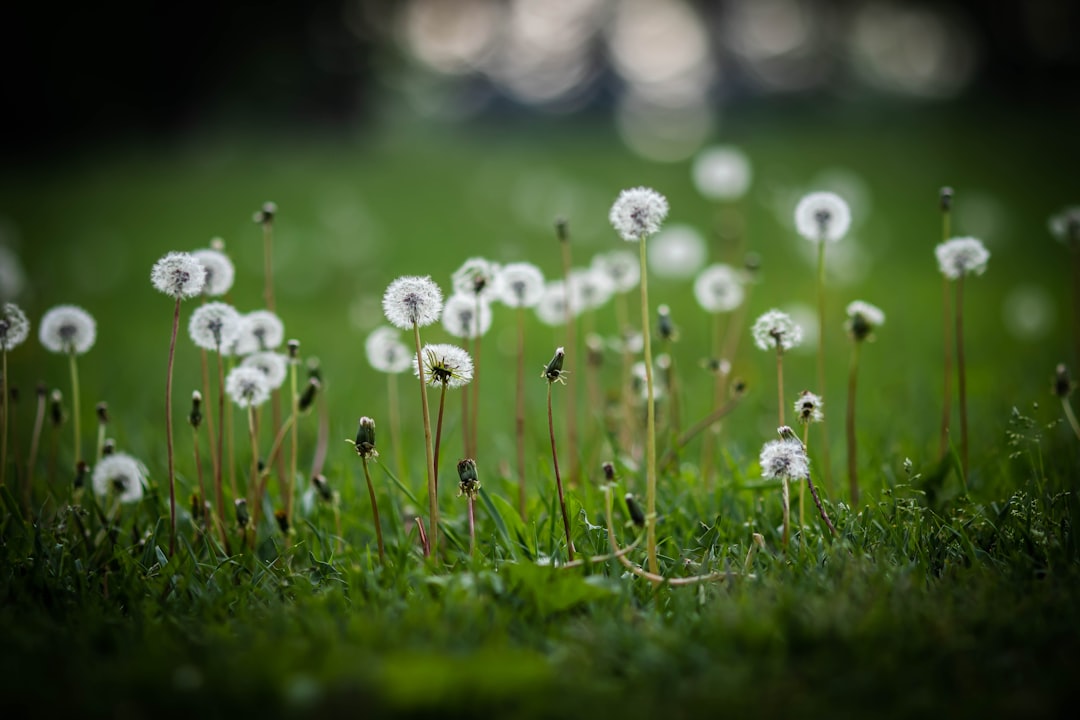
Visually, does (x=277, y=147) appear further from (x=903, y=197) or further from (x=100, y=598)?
(x=100, y=598)

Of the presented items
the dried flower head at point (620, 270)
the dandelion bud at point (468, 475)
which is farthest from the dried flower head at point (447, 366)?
the dried flower head at point (620, 270)

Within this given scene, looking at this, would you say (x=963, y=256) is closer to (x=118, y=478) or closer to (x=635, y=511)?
(x=635, y=511)

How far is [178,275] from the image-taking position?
2.02 m

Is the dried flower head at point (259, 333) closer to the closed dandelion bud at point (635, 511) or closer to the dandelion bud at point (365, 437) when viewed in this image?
the dandelion bud at point (365, 437)

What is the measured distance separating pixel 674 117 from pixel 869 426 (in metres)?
15.9

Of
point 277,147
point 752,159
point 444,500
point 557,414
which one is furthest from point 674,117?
point 444,500

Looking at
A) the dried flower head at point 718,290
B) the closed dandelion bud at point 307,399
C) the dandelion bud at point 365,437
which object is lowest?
the dandelion bud at point 365,437

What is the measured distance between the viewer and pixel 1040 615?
1.68 m

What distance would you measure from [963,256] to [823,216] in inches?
16.1

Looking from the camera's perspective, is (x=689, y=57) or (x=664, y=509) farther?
(x=689, y=57)

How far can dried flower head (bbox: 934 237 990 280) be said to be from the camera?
2.30m

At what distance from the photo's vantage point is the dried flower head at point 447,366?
191 cm

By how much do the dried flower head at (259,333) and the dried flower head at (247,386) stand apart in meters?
0.14

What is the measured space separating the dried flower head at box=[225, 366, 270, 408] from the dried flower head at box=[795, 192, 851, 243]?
1603 millimetres
